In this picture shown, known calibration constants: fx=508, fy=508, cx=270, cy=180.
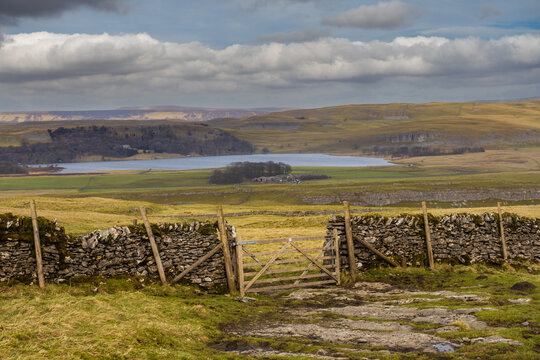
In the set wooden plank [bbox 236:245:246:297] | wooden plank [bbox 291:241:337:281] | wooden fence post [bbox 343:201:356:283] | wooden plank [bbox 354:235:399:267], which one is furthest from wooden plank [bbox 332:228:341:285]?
wooden plank [bbox 236:245:246:297]

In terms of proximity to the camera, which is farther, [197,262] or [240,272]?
[240,272]

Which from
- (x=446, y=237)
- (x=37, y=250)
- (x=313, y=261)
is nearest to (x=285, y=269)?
(x=313, y=261)

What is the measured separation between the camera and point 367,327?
1514 cm

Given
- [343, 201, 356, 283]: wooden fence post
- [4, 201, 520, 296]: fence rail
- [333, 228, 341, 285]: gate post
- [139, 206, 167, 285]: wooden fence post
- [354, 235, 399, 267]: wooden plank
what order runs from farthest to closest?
[354, 235, 399, 267]: wooden plank
[343, 201, 356, 283]: wooden fence post
[333, 228, 341, 285]: gate post
[4, 201, 520, 296]: fence rail
[139, 206, 167, 285]: wooden fence post

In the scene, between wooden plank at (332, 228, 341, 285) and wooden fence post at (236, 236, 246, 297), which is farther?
wooden plank at (332, 228, 341, 285)

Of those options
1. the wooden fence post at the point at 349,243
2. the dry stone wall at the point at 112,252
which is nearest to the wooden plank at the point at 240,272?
the dry stone wall at the point at 112,252

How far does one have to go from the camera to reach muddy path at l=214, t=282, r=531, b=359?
41.3ft

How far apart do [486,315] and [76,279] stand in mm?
14026

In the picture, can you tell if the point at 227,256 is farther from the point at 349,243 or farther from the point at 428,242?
the point at 428,242

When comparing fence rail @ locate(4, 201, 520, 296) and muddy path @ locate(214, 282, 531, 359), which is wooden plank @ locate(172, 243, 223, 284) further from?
muddy path @ locate(214, 282, 531, 359)

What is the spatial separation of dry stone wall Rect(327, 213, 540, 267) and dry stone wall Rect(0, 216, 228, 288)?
6638 millimetres

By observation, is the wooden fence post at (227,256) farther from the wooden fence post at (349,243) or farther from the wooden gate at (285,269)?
the wooden fence post at (349,243)

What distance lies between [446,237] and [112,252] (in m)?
16.6

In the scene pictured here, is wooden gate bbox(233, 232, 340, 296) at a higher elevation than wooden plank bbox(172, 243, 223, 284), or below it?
below
